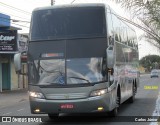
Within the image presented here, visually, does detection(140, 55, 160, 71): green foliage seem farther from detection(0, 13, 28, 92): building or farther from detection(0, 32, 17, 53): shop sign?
detection(0, 32, 17, 53): shop sign

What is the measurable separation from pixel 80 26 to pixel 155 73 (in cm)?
6896

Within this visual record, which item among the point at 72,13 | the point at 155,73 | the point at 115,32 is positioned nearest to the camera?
the point at 72,13

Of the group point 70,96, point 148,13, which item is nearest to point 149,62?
point 70,96

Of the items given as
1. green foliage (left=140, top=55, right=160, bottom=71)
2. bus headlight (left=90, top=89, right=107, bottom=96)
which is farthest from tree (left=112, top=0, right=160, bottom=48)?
green foliage (left=140, top=55, right=160, bottom=71)

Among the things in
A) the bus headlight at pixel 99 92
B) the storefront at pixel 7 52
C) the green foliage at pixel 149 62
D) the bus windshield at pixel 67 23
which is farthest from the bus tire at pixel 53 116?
the green foliage at pixel 149 62

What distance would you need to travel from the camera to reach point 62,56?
43.0ft

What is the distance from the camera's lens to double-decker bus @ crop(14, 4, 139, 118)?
12727 millimetres

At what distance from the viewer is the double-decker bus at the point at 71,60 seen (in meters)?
12.7

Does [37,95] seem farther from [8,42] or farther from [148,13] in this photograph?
[8,42]

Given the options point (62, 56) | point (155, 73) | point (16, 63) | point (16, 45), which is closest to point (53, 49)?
point (62, 56)

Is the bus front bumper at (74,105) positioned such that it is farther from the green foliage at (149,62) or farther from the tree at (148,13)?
the green foliage at (149,62)

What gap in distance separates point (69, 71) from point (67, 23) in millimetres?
1584

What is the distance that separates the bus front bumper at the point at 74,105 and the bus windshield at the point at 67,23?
199cm

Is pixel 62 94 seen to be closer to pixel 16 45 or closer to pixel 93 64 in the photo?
pixel 93 64
